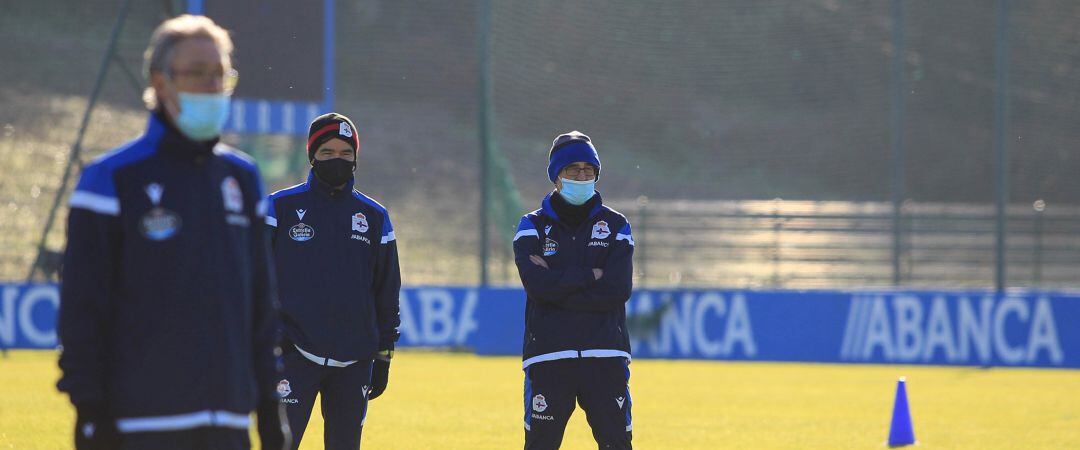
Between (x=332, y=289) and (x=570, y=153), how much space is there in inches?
51.4

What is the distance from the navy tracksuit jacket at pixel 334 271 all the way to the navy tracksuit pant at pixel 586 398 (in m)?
0.79

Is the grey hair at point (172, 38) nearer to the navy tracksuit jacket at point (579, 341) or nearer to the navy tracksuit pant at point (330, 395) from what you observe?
the navy tracksuit pant at point (330, 395)

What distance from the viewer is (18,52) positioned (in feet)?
118

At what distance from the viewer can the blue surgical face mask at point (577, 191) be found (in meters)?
6.99

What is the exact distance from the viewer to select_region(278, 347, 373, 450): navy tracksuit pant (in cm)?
680

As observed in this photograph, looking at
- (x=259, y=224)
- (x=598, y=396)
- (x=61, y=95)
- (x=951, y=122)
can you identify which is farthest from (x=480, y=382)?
(x=61, y=95)

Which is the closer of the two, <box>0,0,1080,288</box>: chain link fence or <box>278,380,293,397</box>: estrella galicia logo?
<box>278,380,293,397</box>: estrella galicia logo

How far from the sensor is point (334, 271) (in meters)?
6.84

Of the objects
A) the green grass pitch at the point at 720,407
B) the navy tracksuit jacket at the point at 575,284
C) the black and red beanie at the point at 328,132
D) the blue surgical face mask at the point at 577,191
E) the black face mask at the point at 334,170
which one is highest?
the black and red beanie at the point at 328,132

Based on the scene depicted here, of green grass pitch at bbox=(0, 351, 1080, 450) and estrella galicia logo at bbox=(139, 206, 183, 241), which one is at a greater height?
estrella galicia logo at bbox=(139, 206, 183, 241)

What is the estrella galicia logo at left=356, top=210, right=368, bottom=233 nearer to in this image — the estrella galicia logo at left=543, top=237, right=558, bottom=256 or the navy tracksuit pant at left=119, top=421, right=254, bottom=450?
the estrella galicia logo at left=543, top=237, right=558, bottom=256

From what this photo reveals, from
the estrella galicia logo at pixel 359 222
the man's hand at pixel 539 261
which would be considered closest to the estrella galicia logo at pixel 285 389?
the estrella galicia logo at pixel 359 222

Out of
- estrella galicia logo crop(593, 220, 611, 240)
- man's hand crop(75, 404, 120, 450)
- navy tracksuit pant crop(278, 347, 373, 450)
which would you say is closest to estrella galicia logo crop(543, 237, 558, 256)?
estrella galicia logo crop(593, 220, 611, 240)

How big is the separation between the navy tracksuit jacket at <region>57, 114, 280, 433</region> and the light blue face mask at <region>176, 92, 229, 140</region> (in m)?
0.04
